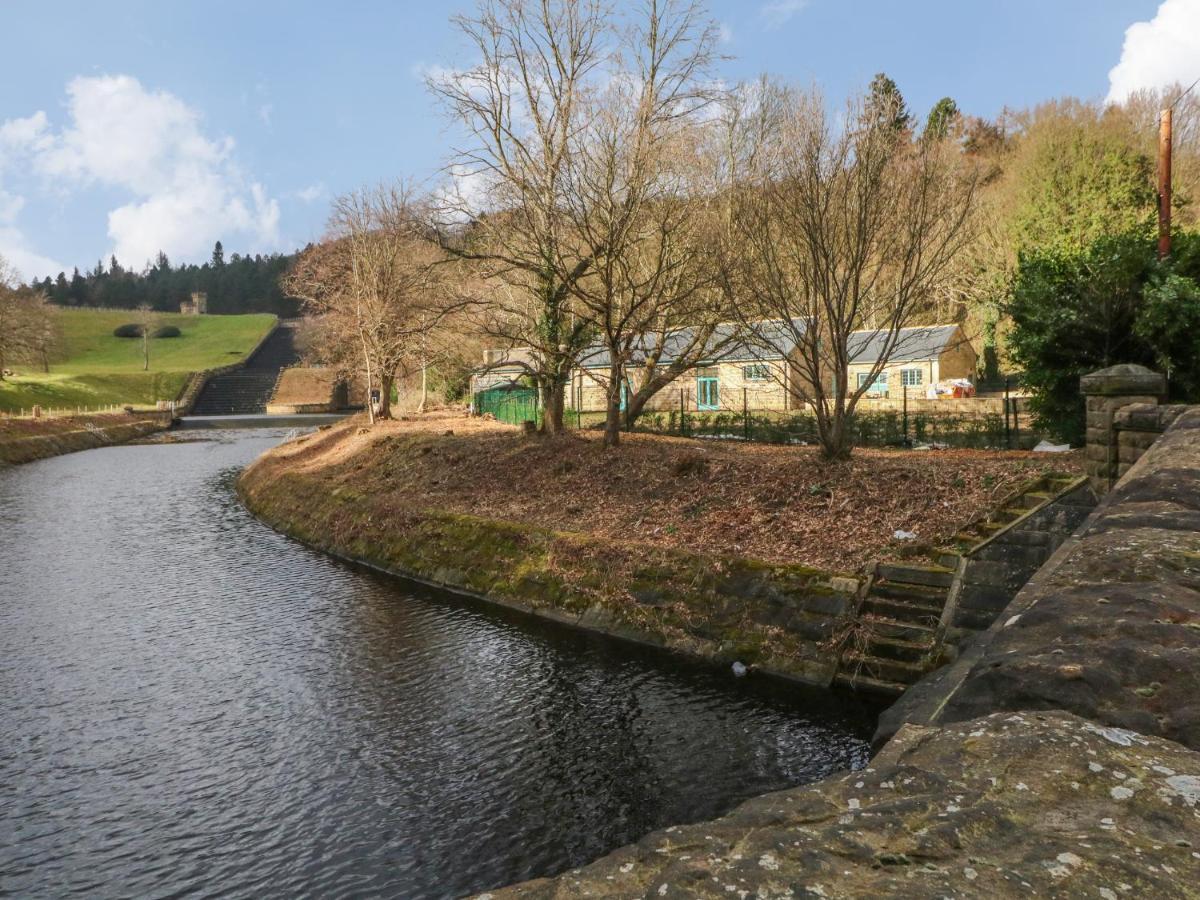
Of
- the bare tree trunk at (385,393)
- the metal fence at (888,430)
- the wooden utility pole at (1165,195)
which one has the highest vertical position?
the wooden utility pole at (1165,195)

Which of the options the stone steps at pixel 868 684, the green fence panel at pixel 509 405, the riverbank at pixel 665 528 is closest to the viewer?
the stone steps at pixel 868 684

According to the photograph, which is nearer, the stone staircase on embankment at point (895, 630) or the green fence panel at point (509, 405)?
the stone staircase on embankment at point (895, 630)

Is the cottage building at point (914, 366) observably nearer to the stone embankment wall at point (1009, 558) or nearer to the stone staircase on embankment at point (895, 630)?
the stone embankment wall at point (1009, 558)

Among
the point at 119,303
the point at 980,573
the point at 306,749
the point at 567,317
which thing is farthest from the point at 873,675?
the point at 119,303

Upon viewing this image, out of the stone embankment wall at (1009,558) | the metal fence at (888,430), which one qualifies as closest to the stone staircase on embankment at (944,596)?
the stone embankment wall at (1009,558)

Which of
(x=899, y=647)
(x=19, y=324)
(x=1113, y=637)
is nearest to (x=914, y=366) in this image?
(x=899, y=647)

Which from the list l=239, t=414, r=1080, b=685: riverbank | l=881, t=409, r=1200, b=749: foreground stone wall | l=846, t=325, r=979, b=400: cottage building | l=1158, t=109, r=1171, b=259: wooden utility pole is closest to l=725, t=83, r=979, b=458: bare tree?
l=239, t=414, r=1080, b=685: riverbank

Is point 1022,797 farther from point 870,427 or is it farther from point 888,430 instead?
point 870,427

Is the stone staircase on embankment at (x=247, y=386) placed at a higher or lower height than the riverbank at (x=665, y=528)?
higher

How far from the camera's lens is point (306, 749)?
1047cm

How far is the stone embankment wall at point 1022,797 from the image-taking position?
105 inches

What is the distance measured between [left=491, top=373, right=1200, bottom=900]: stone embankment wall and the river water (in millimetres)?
5011

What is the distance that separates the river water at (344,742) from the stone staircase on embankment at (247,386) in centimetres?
7842

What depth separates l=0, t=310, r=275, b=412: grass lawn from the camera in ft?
237
